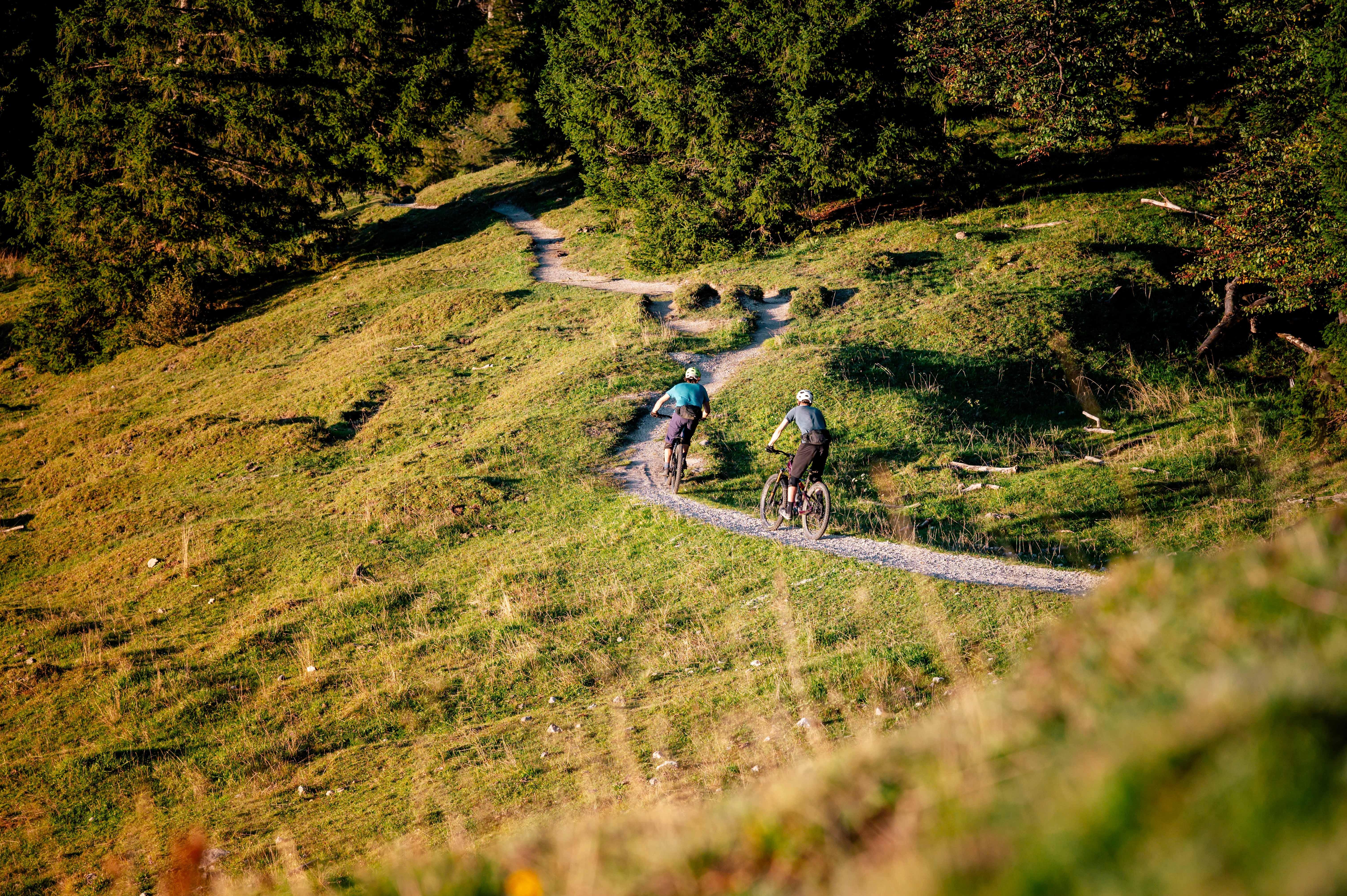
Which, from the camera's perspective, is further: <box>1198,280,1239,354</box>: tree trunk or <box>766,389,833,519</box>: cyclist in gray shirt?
<box>1198,280,1239,354</box>: tree trunk

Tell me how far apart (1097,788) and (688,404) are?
13.7 m

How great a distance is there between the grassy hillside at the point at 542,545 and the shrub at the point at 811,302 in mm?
939

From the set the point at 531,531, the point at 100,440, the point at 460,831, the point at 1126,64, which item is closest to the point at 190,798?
the point at 460,831

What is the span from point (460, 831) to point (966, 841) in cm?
701

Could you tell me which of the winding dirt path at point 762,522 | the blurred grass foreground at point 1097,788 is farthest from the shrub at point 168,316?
the blurred grass foreground at point 1097,788

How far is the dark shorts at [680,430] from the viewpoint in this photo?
1537 centimetres

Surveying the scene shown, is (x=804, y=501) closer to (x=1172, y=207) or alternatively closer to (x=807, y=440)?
(x=807, y=440)

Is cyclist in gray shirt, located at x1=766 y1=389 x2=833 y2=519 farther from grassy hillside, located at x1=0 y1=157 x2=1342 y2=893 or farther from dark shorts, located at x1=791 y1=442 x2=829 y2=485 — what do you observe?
grassy hillside, located at x1=0 y1=157 x2=1342 y2=893

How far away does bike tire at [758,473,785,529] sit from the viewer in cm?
1420

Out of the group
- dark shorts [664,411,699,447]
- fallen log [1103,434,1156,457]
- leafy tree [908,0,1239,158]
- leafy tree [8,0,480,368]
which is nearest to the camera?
dark shorts [664,411,699,447]

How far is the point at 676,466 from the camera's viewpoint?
1627 centimetres

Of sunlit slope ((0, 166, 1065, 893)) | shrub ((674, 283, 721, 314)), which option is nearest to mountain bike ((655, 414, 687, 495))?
sunlit slope ((0, 166, 1065, 893))

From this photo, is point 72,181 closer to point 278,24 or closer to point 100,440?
point 278,24

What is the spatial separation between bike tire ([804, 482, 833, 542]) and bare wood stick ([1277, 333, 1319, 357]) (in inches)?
646
